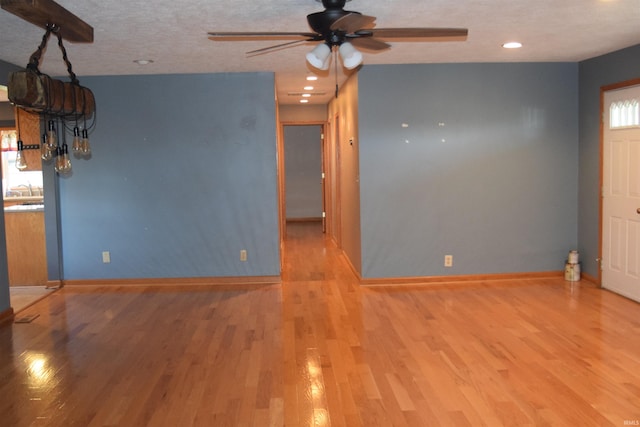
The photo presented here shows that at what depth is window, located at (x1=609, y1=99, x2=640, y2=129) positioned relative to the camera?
17.6 feet

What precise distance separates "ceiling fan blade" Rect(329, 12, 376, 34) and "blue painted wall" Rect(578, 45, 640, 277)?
3826 mm

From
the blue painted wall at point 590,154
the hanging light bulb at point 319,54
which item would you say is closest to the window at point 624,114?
the blue painted wall at point 590,154

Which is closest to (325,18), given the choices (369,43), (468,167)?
(369,43)

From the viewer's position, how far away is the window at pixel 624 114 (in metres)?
5.36

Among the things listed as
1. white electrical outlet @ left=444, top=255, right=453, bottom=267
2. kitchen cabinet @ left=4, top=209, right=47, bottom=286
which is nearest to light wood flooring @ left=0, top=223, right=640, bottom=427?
white electrical outlet @ left=444, top=255, right=453, bottom=267

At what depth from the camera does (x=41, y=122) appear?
6422 mm

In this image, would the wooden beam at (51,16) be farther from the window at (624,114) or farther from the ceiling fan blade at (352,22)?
the window at (624,114)

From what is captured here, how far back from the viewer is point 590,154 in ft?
20.1

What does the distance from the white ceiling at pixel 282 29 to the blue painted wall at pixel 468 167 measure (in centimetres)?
33

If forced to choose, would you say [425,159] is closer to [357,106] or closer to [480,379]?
[357,106]

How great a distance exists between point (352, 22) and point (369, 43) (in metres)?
0.54

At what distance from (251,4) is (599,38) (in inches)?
124

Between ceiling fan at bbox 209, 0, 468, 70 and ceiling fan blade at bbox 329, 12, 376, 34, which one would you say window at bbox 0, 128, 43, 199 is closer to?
ceiling fan at bbox 209, 0, 468, 70

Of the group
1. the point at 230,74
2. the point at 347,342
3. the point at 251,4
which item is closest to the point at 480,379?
the point at 347,342
